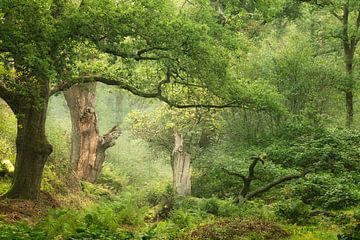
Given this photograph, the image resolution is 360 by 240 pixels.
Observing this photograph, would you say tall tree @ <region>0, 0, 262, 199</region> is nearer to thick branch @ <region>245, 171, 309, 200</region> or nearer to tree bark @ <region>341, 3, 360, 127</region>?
thick branch @ <region>245, 171, 309, 200</region>

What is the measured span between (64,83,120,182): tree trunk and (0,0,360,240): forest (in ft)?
0.18

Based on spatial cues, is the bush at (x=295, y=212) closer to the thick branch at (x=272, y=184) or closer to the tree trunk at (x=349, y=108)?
the thick branch at (x=272, y=184)

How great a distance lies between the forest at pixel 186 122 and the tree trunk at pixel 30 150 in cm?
3

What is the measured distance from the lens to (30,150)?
43.8ft

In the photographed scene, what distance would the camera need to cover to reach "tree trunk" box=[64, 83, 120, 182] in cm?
2042

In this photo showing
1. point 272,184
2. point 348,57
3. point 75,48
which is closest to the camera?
point 75,48

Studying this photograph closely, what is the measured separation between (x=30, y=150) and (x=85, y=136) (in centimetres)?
762

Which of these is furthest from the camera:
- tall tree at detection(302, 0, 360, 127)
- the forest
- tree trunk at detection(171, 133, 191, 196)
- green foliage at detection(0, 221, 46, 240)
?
tall tree at detection(302, 0, 360, 127)

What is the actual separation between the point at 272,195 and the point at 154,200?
23.8 ft

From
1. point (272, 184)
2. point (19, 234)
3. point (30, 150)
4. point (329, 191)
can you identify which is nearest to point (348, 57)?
point (272, 184)

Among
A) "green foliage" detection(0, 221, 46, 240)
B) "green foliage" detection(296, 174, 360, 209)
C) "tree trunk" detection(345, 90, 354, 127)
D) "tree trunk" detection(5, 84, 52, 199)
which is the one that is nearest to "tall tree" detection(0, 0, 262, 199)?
"tree trunk" detection(5, 84, 52, 199)

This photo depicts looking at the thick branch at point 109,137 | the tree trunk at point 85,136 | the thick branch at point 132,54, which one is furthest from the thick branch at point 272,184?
the thick branch at point 109,137

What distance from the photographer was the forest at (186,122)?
1052cm

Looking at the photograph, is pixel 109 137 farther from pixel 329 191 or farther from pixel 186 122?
pixel 329 191
